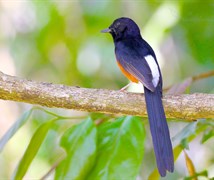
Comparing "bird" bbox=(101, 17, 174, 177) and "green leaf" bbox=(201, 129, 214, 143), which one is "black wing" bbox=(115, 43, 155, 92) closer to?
"bird" bbox=(101, 17, 174, 177)

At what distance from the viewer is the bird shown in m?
2.85

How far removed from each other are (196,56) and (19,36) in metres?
2.15

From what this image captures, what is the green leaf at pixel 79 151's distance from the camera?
9.11 ft

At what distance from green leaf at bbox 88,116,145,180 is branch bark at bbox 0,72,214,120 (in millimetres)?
94

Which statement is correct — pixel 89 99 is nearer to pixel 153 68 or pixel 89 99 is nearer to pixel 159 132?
pixel 159 132

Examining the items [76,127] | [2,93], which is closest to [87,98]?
[76,127]

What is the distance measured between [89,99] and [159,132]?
0.43m

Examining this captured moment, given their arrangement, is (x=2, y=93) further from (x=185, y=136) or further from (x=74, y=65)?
(x=74, y=65)

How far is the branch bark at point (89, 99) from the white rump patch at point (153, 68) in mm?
320

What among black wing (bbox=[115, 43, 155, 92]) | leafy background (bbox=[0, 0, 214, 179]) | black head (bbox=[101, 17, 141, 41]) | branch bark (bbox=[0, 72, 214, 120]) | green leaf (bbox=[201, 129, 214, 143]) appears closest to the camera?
branch bark (bbox=[0, 72, 214, 120])

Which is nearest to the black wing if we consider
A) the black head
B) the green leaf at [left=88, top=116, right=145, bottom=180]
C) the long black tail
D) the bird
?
the bird

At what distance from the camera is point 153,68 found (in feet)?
10.8

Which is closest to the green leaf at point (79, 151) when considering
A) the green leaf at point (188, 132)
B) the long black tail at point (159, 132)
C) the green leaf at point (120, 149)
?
the green leaf at point (120, 149)

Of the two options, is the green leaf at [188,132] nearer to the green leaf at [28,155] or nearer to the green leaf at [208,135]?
the green leaf at [208,135]
